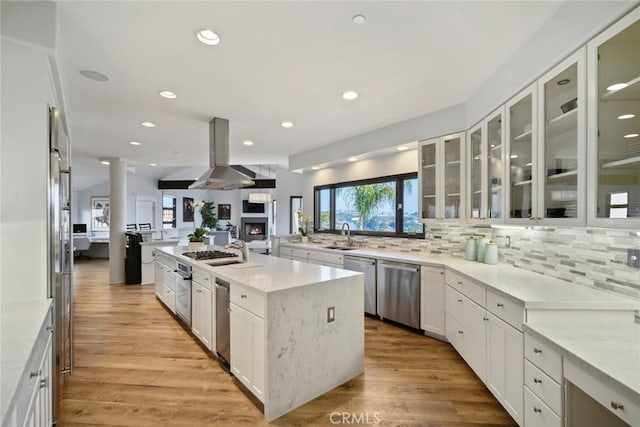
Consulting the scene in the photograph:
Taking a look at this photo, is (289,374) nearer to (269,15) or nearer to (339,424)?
(339,424)

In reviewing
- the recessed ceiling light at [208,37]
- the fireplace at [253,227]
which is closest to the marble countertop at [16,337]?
the recessed ceiling light at [208,37]

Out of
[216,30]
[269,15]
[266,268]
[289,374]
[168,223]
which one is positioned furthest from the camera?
[168,223]

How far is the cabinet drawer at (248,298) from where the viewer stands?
6.98 ft

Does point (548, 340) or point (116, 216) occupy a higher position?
point (116, 216)

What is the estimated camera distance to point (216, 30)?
6.50ft

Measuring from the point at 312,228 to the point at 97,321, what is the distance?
12.0 ft

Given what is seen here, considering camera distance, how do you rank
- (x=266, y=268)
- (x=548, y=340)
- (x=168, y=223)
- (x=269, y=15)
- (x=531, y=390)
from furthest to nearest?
(x=168, y=223)
(x=266, y=268)
(x=269, y=15)
(x=531, y=390)
(x=548, y=340)

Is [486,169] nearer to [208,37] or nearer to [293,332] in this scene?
[293,332]

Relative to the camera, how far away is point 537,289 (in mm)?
2041

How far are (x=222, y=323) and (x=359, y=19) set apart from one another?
2594mm

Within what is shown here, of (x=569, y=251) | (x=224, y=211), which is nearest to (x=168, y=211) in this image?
(x=224, y=211)

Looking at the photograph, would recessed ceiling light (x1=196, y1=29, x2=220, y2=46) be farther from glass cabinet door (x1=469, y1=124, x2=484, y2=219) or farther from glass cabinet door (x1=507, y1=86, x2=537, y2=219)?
glass cabinet door (x1=469, y1=124, x2=484, y2=219)

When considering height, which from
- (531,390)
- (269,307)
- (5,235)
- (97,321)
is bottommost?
(97,321)

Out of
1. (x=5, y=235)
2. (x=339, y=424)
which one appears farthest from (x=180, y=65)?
(x=339, y=424)
